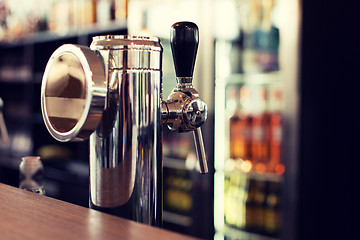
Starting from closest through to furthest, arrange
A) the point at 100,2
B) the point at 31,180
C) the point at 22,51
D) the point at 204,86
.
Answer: the point at 31,180
the point at 204,86
the point at 100,2
the point at 22,51

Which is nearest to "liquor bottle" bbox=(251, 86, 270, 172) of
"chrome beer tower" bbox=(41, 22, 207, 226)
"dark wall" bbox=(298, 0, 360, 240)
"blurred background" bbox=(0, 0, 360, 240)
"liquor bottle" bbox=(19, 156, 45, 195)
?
"blurred background" bbox=(0, 0, 360, 240)

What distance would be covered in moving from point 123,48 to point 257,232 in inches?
81.2

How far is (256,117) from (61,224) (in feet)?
6.55

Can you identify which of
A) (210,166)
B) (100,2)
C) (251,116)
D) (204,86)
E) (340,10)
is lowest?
(210,166)

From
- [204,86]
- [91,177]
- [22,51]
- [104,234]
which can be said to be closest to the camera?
[104,234]

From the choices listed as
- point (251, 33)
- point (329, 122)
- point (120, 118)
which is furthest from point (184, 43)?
point (251, 33)

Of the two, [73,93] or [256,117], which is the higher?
[73,93]

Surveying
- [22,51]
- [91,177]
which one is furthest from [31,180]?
[22,51]

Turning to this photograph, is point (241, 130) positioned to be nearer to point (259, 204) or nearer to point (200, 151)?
point (259, 204)

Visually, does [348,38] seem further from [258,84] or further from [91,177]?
[91,177]

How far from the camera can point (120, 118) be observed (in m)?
0.44

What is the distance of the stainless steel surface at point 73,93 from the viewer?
0.41 meters

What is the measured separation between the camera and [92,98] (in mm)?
411

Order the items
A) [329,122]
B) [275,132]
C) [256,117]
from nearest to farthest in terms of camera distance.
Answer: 1. [329,122]
2. [275,132]
3. [256,117]
